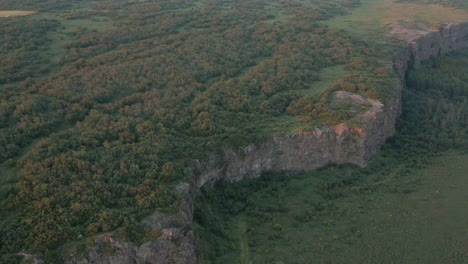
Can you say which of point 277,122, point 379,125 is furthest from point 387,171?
point 277,122

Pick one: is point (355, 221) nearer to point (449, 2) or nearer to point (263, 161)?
point (263, 161)

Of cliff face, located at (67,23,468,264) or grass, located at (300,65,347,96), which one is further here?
grass, located at (300,65,347,96)

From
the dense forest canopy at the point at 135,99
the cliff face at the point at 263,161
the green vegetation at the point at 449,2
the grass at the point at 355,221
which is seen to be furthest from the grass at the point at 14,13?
the green vegetation at the point at 449,2

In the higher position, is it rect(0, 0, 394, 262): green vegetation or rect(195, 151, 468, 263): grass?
rect(0, 0, 394, 262): green vegetation

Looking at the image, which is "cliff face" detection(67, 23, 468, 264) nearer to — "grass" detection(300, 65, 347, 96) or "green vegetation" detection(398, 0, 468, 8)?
"grass" detection(300, 65, 347, 96)

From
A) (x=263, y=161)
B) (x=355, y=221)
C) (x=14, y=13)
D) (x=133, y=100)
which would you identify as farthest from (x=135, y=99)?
(x=14, y=13)

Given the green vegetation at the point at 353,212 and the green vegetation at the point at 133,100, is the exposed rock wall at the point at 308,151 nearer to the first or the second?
the green vegetation at the point at 353,212

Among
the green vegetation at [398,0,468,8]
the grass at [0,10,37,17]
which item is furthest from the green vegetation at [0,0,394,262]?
the green vegetation at [398,0,468,8]
